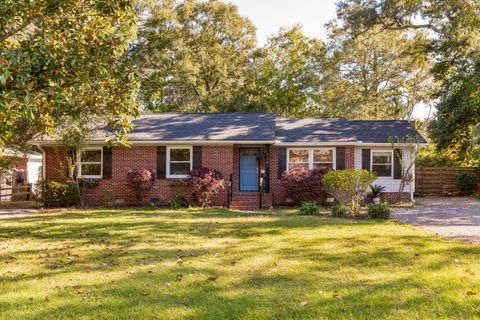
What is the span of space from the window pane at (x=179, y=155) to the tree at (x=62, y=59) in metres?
7.91

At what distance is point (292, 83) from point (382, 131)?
41.4 ft

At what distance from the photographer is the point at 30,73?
693 centimetres

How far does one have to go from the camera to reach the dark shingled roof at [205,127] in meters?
17.6

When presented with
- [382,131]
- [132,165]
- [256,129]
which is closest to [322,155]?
[256,129]

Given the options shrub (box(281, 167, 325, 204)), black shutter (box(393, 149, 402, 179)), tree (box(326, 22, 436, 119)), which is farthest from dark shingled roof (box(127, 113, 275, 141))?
tree (box(326, 22, 436, 119))

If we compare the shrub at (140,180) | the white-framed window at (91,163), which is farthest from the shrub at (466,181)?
the white-framed window at (91,163)

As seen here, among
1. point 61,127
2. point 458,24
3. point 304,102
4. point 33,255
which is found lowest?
point 33,255

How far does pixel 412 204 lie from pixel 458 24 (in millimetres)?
10282

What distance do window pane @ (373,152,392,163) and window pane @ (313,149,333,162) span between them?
2.36m

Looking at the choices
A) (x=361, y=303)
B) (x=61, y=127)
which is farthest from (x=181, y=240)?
(x=61, y=127)

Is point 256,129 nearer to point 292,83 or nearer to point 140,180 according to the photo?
point 140,180

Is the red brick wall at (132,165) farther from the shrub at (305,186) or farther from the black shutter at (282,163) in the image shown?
the shrub at (305,186)

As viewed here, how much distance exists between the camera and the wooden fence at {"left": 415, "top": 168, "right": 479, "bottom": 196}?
2373cm

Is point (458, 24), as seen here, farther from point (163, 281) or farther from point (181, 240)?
point (163, 281)
